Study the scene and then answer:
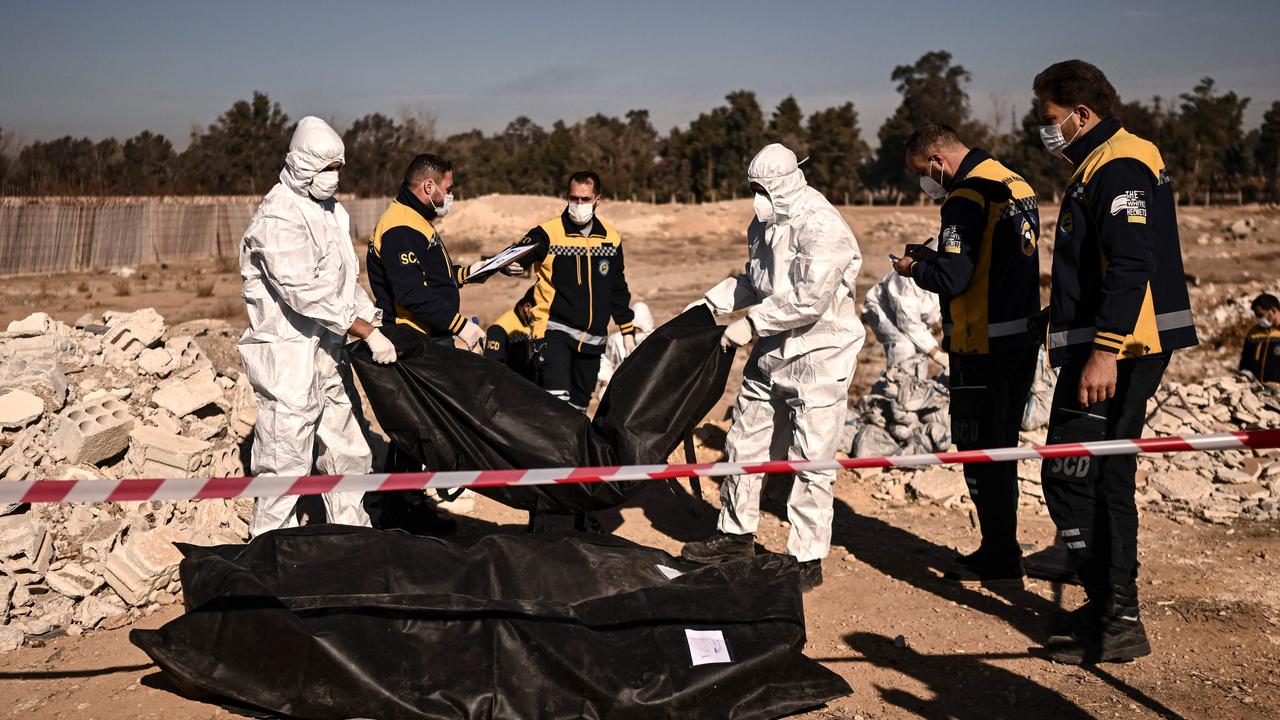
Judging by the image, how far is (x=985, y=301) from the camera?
461cm

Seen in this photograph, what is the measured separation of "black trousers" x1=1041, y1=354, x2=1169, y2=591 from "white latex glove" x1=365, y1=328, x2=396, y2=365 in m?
2.84

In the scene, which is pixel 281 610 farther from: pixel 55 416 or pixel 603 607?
pixel 55 416

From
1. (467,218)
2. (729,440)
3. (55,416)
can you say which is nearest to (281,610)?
(729,440)

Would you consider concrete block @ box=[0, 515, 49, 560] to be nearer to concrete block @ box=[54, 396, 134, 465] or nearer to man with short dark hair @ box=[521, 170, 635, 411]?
concrete block @ box=[54, 396, 134, 465]

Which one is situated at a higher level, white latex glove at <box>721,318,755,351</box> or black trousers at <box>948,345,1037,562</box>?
white latex glove at <box>721,318,755,351</box>

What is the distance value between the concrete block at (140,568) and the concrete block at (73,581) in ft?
0.21

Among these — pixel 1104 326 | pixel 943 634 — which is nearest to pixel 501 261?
pixel 943 634

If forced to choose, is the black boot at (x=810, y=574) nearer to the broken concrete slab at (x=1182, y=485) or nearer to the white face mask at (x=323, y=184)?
the white face mask at (x=323, y=184)

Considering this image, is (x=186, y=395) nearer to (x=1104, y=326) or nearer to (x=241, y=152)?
(x=1104, y=326)

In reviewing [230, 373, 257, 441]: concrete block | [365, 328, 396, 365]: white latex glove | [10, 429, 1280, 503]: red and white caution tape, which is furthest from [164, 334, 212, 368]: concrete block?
[10, 429, 1280, 503]: red and white caution tape

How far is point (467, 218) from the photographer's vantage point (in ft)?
117

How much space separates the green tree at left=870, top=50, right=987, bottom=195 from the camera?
178ft

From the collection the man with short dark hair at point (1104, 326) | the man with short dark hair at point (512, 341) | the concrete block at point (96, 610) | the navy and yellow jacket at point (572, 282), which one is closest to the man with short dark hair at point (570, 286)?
the navy and yellow jacket at point (572, 282)

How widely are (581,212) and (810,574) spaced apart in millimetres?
2504
